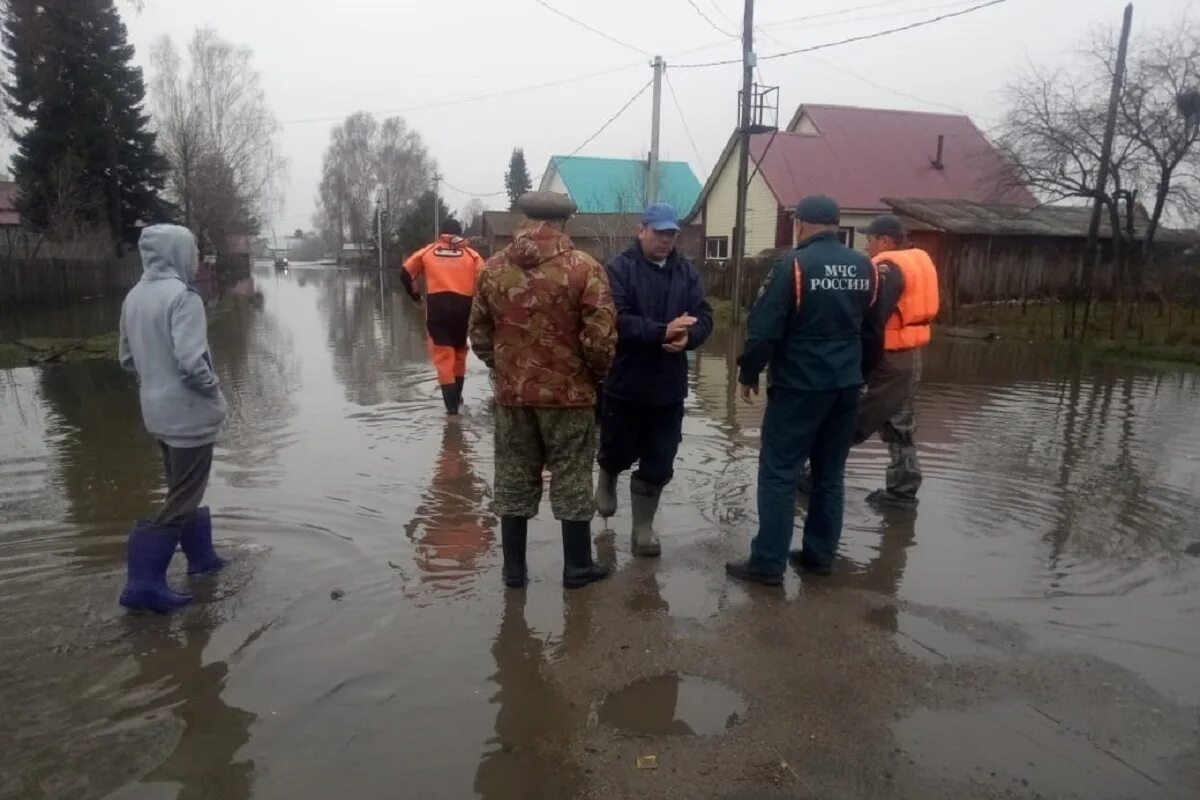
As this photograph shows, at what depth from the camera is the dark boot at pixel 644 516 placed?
4.68 meters

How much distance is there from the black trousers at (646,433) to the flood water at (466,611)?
0.49m

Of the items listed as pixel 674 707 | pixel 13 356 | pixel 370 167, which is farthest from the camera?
pixel 370 167

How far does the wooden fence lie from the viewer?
21.2m

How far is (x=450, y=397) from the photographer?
8234mm

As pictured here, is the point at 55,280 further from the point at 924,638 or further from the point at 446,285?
the point at 924,638

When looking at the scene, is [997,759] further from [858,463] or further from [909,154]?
[909,154]

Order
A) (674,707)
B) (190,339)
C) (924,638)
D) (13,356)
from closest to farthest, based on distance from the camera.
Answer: (674,707), (924,638), (190,339), (13,356)

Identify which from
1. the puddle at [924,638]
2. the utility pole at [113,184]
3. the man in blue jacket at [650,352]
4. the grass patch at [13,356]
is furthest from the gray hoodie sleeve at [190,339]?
the utility pole at [113,184]

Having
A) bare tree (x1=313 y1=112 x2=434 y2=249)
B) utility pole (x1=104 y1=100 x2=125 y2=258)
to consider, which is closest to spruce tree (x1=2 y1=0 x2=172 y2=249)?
utility pole (x1=104 y1=100 x2=125 y2=258)

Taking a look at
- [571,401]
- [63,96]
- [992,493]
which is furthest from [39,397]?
[63,96]

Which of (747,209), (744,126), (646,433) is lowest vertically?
(646,433)

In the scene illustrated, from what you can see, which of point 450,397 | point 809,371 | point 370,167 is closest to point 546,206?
point 809,371

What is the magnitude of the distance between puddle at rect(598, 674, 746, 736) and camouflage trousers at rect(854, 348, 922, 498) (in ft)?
7.91

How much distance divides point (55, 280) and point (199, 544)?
2327 centimetres
